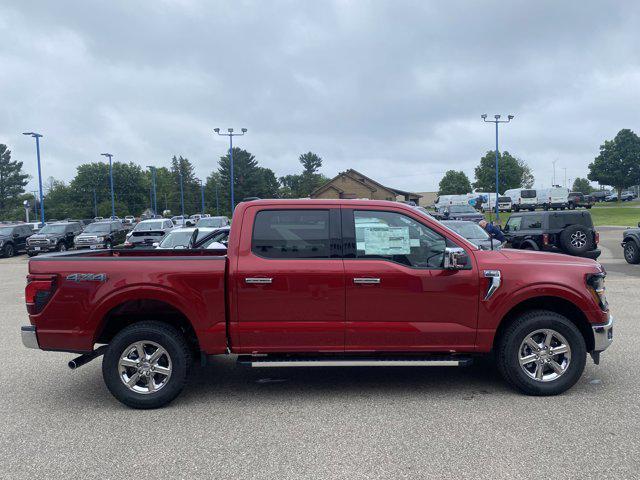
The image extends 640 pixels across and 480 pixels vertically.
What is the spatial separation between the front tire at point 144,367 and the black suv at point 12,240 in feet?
83.9

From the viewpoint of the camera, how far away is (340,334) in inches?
188

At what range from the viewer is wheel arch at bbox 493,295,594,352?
16.4 ft

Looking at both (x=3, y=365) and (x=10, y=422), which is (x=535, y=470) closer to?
(x=10, y=422)

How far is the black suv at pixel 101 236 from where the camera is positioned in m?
24.8

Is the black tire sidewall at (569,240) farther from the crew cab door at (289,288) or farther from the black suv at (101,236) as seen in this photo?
the black suv at (101,236)

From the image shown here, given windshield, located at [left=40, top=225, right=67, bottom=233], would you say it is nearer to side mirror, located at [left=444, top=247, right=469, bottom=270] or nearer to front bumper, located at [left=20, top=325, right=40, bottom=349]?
front bumper, located at [left=20, top=325, right=40, bottom=349]

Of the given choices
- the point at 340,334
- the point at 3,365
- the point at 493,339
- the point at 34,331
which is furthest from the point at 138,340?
the point at 493,339

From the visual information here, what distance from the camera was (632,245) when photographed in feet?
52.2

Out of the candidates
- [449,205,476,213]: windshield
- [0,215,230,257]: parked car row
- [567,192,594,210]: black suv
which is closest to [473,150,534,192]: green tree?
[567,192,594,210]: black suv

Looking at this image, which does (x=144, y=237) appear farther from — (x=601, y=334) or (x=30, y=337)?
(x=601, y=334)

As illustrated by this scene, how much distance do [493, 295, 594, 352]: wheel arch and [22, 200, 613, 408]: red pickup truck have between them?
0.07 metres

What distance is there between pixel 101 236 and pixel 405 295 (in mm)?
23686

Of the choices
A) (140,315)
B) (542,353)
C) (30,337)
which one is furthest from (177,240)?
(542,353)

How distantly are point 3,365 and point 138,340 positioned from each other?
8.65ft
